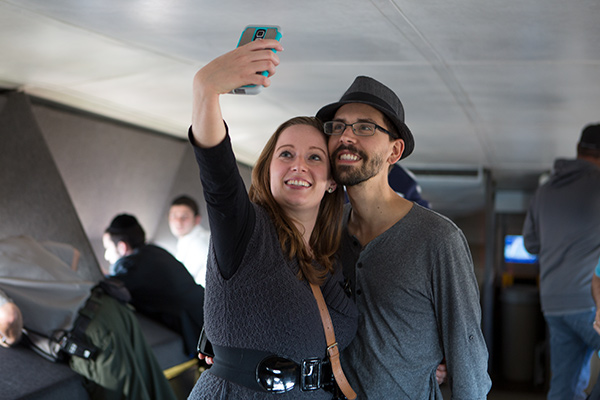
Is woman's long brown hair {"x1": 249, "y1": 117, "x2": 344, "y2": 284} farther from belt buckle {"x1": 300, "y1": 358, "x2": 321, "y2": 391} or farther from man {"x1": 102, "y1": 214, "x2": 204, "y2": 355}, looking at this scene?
man {"x1": 102, "y1": 214, "x2": 204, "y2": 355}

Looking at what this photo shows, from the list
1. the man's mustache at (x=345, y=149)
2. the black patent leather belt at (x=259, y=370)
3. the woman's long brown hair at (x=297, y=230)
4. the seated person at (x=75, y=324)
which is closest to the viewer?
the black patent leather belt at (x=259, y=370)

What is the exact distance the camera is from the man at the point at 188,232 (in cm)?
654

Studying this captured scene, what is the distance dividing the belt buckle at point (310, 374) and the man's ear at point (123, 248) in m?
3.84

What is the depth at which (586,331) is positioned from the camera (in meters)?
4.27

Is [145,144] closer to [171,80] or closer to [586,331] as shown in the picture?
[171,80]

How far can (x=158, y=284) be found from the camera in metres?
5.18


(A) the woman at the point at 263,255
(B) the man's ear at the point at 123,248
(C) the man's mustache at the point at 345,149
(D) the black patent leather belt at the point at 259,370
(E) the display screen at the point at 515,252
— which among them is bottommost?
(E) the display screen at the point at 515,252

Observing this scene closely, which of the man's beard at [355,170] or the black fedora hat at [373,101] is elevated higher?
the black fedora hat at [373,101]

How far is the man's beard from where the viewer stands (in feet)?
6.95

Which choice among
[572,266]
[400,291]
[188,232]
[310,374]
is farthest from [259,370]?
[188,232]

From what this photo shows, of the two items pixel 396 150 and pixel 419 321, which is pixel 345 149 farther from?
pixel 419 321

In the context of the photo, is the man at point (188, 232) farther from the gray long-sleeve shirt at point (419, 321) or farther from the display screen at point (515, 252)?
the display screen at point (515, 252)

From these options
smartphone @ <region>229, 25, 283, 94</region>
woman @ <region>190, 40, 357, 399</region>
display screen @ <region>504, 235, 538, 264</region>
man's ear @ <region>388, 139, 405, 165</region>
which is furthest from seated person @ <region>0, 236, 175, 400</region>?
display screen @ <region>504, 235, 538, 264</region>

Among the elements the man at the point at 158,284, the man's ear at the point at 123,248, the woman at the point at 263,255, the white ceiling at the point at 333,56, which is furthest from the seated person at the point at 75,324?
the woman at the point at 263,255
